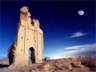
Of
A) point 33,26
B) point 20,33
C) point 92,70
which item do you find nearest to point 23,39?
point 20,33

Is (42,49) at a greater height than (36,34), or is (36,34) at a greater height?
(36,34)

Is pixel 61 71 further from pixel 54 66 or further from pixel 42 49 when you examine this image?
pixel 42 49

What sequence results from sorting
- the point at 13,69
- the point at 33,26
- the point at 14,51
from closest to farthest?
the point at 13,69 < the point at 14,51 < the point at 33,26

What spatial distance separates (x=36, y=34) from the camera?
2588 cm

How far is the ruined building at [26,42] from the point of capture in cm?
2330

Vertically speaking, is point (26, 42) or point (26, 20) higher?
point (26, 20)

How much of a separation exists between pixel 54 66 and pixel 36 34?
7213 mm

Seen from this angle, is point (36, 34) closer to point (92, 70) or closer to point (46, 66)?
point (46, 66)

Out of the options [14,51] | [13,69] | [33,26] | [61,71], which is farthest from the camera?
[33,26]

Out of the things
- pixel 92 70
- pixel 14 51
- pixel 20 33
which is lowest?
pixel 92 70

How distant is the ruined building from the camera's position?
917 inches

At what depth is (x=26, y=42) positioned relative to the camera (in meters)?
24.5

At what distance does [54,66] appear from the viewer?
19734 millimetres

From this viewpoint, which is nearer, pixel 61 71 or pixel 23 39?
pixel 61 71
